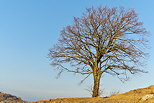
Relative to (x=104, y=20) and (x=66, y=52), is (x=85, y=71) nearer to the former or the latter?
(x=66, y=52)

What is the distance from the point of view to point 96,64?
20.5 meters

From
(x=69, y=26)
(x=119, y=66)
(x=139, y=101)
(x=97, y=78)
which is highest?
(x=69, y=26)

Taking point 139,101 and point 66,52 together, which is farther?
point 66,52

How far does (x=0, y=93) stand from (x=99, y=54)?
1148cm

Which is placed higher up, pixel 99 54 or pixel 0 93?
pixel 99 54

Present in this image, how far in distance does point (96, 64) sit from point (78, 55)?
87.7 inches

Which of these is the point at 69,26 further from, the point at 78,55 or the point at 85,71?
the point at 85,71

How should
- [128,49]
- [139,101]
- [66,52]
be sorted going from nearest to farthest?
[139,101] → [128,49] → [66,52]

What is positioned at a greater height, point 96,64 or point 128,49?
point 128,49

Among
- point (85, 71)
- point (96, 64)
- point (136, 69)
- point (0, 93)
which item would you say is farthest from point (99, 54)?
point (0, 93)

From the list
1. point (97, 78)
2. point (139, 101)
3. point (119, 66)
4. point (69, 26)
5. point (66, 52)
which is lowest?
point (139, 101)

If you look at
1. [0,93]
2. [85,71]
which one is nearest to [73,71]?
[85,71]

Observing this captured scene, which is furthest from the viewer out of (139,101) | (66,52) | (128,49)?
(66,52)

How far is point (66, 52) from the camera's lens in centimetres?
2161
